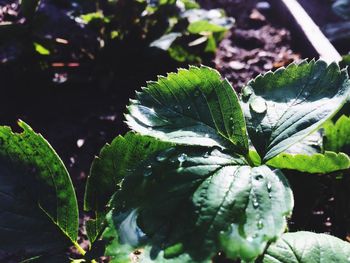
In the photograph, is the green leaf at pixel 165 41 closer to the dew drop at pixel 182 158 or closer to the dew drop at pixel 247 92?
the dew drop at pixel 247 92

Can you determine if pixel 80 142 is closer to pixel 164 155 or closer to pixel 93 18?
pixel 93 18

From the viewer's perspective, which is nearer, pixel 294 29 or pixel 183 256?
pixel 183 256

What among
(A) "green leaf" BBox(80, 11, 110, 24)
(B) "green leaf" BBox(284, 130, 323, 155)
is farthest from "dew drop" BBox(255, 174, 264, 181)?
(A) "green leaf" BBox(80, 11, 110, 24)

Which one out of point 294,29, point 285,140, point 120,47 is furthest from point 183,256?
point 294,29

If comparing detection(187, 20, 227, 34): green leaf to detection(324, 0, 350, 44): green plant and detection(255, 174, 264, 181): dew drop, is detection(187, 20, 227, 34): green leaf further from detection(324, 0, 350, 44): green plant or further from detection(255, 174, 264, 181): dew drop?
detection(255, 174, 264, 181): dew drop

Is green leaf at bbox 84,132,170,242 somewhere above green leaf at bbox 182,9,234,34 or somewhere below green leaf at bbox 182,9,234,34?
below

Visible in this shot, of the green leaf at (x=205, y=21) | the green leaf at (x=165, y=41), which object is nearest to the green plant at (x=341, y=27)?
the green leaf at (x=205, y=21)

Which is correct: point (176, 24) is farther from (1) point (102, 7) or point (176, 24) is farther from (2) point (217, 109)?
(2) point (217, 109)
